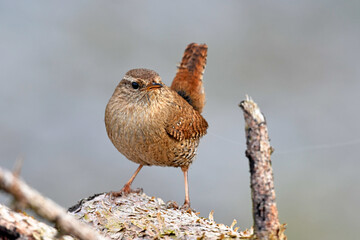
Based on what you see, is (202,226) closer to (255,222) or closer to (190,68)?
(255,222)

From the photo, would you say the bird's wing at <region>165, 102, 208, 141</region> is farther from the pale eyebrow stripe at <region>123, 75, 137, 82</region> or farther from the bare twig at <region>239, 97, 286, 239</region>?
the bare twig at <region>239, 97, 286, 239</region>

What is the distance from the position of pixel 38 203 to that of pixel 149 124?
1.88 meters

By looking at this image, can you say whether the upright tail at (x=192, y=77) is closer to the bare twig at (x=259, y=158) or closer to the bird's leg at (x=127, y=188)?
the bird's leg at (x=127, y=188)

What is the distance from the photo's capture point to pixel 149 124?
10.2 feet

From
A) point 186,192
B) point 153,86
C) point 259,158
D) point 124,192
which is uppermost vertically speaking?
point 153,86

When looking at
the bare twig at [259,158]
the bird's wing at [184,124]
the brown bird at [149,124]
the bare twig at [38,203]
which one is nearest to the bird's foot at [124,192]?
the brown bird at [149,124]

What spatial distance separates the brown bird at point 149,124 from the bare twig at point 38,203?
5.31 feet

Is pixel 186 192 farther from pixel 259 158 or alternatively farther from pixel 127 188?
pixel 259 158

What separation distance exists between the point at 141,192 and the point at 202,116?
42.5 inches

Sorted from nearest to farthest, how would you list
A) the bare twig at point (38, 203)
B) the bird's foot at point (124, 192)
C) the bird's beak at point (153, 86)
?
the bare twig at point (38, 203)
the bird's foot at point (124, 192)
the bird's beak at point (153, 86)

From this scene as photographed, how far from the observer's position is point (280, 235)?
5.87 ft

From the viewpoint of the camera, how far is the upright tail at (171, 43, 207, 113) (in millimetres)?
3999

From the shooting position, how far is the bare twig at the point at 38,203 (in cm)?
122

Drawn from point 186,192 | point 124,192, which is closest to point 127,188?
point 124,192
